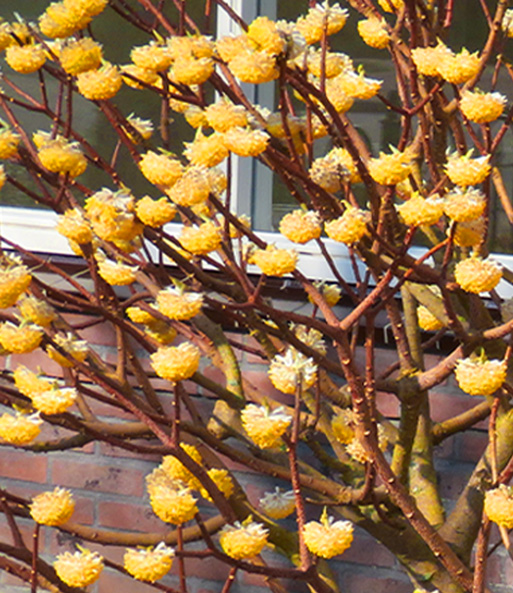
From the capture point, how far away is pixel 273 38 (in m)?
0.83

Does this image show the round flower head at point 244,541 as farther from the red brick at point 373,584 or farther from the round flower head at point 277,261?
the red brick at point 373,584

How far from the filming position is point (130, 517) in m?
1.97

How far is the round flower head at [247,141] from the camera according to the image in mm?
848

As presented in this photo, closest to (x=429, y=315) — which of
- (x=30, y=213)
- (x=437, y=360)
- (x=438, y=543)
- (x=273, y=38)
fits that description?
(x=438, y=543)

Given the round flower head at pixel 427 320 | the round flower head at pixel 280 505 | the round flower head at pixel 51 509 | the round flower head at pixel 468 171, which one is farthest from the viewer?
the round flower head at pixel 427 320

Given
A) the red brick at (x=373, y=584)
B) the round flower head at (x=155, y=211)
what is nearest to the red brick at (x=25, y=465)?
the red brick at (x=373, y=584)

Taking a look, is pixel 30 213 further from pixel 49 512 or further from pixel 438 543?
pixel 438 543

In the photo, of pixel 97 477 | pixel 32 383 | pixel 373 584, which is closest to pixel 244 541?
pixel 32 383

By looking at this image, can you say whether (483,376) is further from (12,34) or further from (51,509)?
(12,34)

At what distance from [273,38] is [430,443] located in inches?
29.9

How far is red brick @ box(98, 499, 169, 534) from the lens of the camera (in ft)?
6.41

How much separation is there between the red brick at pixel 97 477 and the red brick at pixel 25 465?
0.03 m

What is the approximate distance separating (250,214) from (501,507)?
42.5 inches

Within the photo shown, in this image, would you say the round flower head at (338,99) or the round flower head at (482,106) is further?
the round flower head at (338,99)
